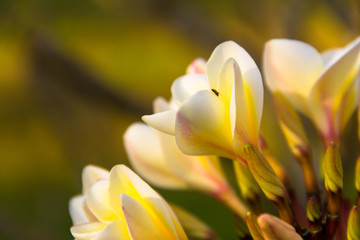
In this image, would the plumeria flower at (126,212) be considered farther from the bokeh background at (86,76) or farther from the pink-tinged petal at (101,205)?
the bokeh background at (86,76)

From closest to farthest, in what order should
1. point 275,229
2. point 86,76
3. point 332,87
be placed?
point 275,229, point 332,87, point 86,76

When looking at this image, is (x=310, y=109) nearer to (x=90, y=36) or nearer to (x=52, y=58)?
(x=52, y=58)

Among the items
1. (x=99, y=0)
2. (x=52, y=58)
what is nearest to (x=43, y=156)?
(x=99, y=0)

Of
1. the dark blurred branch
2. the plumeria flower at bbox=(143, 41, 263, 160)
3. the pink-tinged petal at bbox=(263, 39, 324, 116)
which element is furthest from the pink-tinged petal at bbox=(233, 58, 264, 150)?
the dark blurred branch

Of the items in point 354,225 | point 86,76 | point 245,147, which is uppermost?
point 86,76

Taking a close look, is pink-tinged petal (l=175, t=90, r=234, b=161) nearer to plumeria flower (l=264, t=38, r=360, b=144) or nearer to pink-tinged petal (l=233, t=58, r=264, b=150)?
pink-tinged petal (l=233, t=58, r=264, b=150)

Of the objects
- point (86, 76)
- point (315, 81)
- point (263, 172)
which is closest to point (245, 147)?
point (263, 172)

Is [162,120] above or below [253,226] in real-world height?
above

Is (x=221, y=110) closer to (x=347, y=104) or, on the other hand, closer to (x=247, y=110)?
(x=247, y=110)
